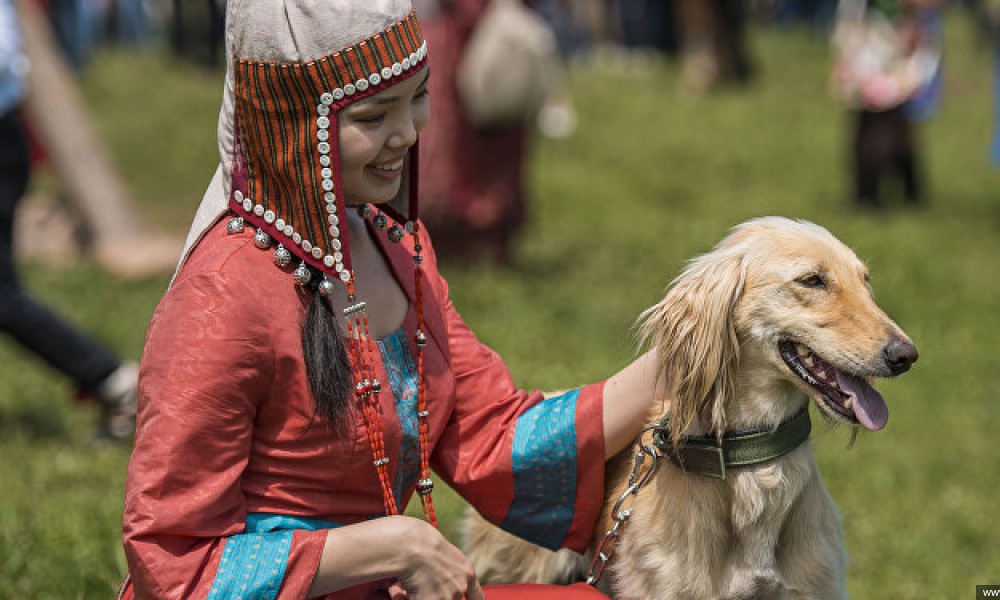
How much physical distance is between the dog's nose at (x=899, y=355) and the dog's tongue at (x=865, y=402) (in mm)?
95

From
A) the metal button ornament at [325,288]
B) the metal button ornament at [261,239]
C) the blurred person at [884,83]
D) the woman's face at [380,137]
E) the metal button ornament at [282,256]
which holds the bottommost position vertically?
the blurred person at [884,83]

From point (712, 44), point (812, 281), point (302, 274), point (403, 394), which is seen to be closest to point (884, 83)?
point (712, 44)

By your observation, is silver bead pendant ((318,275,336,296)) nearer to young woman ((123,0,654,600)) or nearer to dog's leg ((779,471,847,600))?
young woman ((123,0,654,600))

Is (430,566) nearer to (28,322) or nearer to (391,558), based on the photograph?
(391,558)

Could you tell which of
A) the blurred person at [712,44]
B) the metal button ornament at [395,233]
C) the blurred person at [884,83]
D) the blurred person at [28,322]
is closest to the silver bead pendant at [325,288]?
the metal button ornament at [395,233]

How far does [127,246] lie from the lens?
9359mm

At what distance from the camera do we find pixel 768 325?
118 inches

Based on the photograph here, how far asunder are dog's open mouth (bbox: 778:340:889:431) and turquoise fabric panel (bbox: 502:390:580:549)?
1.73ft

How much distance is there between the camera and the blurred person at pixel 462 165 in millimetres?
8625

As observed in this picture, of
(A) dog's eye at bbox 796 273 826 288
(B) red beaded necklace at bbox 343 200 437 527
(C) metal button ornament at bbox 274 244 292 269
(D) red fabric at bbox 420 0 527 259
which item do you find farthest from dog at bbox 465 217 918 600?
(D) red fabric at bbox 420 0 527 259

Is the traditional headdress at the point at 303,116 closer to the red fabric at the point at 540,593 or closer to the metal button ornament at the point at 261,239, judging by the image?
the metal button ornament at the point at 261,239

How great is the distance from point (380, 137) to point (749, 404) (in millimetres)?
1076

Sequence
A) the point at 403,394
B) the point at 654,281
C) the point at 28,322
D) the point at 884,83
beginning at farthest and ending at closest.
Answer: the point at 884,83 < the point at 654,281 < the point at 28,322 < the point at 403,394

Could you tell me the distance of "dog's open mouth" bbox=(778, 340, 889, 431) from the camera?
2824 mm
